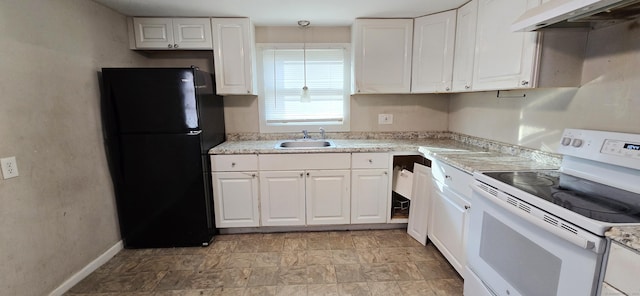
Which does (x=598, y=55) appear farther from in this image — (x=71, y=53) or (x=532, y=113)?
(x=71, y=53)

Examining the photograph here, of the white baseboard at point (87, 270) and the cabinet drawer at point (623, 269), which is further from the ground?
the cabinet drawer at point (623, 269)

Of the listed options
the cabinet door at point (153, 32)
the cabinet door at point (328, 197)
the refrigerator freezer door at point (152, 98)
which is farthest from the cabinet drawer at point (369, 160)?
the cabinet door at point (153, 32)

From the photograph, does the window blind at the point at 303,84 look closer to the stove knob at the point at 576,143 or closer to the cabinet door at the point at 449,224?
the cabinet door at the point at 449,224

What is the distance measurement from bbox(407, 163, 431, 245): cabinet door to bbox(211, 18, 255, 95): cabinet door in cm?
177

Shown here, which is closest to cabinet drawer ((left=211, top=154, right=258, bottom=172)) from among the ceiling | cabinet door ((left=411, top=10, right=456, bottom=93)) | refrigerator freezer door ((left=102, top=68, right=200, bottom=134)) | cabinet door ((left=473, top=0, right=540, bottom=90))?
refrigerator freezer door ((left=102, top=68, right=200, bottom=134))

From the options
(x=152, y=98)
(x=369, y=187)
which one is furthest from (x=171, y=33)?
(x=369, y=187)

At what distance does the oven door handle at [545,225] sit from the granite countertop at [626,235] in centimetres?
6

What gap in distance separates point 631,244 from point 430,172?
1488 millimetres

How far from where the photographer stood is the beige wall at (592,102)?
4.48ft

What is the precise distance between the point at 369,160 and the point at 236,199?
1.29m

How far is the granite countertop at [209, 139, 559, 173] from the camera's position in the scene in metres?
1.75

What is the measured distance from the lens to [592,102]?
5.06 feet

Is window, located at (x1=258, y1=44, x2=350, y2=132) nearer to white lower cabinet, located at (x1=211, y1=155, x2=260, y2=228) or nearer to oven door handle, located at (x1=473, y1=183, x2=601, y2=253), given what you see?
white lower cabinet, located at (x1=211, y1=155, x2=260, y2=228)

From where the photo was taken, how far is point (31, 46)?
1.66 meters
